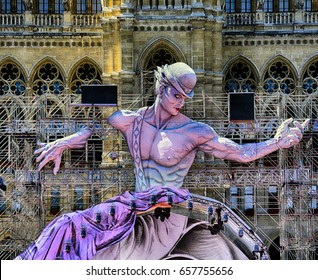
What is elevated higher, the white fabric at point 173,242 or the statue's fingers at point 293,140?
the statue's fingers at point 293,140

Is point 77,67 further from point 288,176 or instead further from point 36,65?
point 288,176

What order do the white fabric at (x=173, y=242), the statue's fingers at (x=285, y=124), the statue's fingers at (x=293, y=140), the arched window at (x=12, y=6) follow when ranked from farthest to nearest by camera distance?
the arched window at (x=12, y=6) → the statue's fingers at (x=285, y=124) → the statue's fingers at (x=293, y=140) → the white fabric at (x=173, y=242)

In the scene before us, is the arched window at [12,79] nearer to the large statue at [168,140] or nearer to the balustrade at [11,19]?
the balustrade at [11,19]

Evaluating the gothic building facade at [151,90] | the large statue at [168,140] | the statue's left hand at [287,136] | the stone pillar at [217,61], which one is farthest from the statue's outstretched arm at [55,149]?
the stone pillar at [217,61]

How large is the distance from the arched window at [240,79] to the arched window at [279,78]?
552 millimetres

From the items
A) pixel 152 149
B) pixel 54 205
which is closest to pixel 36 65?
pixel 54 205

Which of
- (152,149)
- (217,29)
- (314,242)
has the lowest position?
(314,242)

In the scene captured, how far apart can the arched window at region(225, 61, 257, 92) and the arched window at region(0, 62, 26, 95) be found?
8160 millimetres

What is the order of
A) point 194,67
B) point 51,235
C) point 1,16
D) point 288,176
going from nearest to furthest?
point 51,235
point 288,176
point 194,67
point 1,16

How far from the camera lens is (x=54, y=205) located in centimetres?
5459

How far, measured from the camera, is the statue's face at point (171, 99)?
43809 millimetres

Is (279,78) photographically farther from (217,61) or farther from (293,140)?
(293,140)

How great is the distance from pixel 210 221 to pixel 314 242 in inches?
278

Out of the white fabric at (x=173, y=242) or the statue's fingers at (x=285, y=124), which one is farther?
the statue's fingers at (x=285, y=124)
